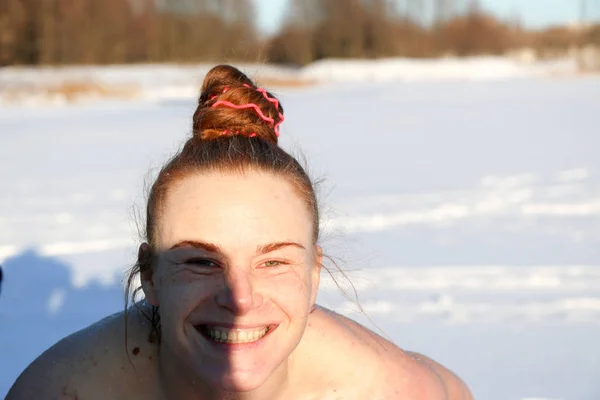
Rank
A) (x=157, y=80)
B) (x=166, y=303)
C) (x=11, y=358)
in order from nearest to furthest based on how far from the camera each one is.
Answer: (x=166, y=303), (x=11, y=358), (x=157, y=80)

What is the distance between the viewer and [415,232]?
16.8ft

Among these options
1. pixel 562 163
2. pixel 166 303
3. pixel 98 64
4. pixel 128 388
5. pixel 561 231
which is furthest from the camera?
pixel 98 64

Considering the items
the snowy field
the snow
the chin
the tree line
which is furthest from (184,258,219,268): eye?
the tree line

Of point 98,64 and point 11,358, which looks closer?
point 11,358

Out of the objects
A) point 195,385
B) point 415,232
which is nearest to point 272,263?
point 195,385

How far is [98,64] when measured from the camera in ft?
87.9

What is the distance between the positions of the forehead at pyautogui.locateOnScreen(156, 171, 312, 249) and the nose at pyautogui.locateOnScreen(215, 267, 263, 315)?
2.7 inches

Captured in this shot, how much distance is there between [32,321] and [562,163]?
18.3 ft

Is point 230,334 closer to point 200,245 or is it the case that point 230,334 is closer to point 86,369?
point 200,245

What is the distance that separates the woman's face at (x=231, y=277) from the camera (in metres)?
1.66

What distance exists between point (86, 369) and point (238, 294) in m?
0.54

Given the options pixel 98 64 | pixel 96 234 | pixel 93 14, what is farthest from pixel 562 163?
pixel 93 14

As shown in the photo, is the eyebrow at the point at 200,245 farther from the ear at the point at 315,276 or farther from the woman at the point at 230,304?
the ear at the point at 315,276

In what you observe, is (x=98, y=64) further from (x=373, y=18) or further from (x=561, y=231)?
(x=561, y=231)
